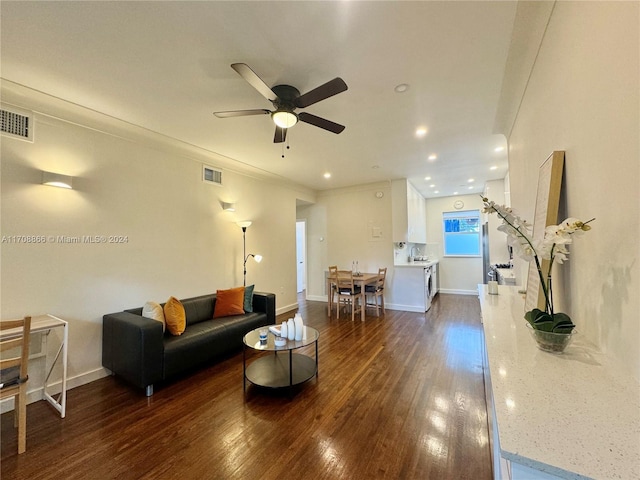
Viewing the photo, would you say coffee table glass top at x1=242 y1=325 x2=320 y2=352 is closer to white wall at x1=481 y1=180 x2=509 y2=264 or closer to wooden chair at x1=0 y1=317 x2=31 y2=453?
wooden chair at x1=0 y1=317 x2=31 y2=453

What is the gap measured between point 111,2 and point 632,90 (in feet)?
8.45

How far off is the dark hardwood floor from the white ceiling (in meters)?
2.91

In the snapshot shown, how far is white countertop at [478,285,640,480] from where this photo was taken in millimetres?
596

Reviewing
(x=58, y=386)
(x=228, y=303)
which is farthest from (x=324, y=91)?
(x=58, y=386)

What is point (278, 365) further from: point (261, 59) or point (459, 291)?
point (459, 291)

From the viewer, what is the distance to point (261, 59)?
6.76 ft

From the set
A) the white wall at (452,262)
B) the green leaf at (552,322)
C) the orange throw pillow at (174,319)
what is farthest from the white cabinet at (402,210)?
the green leaf at (552,322)

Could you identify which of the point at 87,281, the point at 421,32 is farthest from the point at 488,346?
the point at 87,281

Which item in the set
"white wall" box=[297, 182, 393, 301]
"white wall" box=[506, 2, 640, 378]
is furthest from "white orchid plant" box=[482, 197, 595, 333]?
"white wall" box=[297, 182, 393, 301]

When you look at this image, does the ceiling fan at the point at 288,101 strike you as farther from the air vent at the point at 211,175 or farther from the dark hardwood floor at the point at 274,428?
the dark hardwood floor at the point at 274,428

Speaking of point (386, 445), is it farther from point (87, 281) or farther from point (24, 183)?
point (24, 183)

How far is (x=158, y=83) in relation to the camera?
7.68 ft

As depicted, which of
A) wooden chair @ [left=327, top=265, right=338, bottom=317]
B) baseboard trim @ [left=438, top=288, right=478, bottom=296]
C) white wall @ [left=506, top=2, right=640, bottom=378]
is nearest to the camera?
white wall @ [left=506, top=2, right=640, bottom=378]

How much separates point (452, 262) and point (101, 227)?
803 cm
